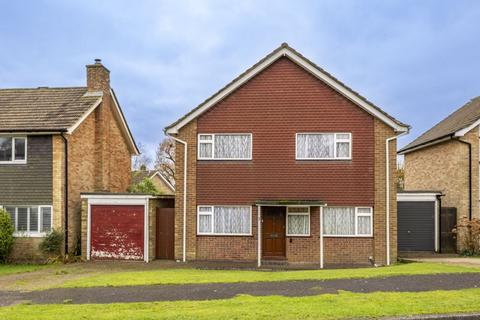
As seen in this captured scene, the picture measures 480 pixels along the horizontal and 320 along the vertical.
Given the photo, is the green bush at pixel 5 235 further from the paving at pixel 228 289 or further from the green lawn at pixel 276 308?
the green lawn at pixel 276 308

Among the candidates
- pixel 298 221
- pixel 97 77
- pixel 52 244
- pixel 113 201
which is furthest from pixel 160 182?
pixel 298 221

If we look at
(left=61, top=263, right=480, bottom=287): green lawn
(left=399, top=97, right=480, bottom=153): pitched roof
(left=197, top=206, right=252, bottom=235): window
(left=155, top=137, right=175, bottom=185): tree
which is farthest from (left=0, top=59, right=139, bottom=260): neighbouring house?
(left=155, top=137, right=175, bottom=185): tree

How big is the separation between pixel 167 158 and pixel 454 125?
3722 cm

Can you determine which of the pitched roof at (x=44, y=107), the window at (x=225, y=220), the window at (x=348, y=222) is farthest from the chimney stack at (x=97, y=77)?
the window at (x=348, y=222)

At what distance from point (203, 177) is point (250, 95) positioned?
12.9ft

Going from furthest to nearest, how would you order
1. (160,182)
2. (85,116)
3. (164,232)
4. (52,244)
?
(160,182) → (85,116) → (164,232) → (52,244)

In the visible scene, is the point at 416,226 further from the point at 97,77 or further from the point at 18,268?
the point at 18,268

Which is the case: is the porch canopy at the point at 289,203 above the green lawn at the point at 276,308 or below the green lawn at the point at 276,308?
above

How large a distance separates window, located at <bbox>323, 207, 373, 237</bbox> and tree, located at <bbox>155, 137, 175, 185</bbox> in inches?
1441

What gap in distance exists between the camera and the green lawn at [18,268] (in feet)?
60.7

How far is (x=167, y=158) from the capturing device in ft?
187

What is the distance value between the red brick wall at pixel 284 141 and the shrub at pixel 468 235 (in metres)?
5.21

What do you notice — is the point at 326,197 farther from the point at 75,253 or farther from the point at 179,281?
the point at 75,253

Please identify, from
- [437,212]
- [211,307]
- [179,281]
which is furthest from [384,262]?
[211,307]
